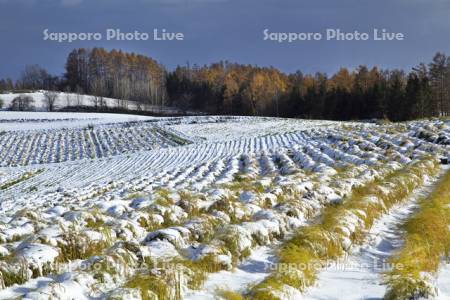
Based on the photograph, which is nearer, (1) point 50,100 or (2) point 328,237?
(2) point 328,237

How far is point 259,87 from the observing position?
98.7 meters

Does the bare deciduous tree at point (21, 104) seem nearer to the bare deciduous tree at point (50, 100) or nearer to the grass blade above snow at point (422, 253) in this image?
the bare deciduous tree at point (50, 100)

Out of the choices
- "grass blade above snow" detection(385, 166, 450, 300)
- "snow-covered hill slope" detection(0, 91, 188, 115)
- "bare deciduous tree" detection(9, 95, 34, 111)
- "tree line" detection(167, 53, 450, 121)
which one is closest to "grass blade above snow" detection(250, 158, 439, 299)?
"grass blade above snow" detection(385, 166, 450, 300)

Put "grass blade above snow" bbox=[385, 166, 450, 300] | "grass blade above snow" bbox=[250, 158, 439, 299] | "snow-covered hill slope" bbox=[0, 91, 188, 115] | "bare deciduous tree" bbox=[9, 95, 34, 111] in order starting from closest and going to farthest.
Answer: "grass blade above snow" bbox=[385, 166, 450, 300]
"grass blade above snow" bbox=[250, 158, 439, 299]
"bare deciduous tree" bbox=[9, 95, 34, 111]
"snow-covered hill slope" bbox=[0, 91, 188, 115]

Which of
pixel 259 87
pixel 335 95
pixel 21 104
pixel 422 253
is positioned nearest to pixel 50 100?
pixel 21 104

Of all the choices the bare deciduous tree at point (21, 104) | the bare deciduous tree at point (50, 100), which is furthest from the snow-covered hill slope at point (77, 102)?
the bare deciduous tree at point (21, 104)

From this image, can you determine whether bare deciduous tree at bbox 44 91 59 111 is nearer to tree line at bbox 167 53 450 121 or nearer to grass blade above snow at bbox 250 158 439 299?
tree line at bbox 167 53 450 121

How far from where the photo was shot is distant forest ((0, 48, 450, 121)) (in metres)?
65.9

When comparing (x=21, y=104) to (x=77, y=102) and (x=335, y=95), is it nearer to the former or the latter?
(x=77, y=102)

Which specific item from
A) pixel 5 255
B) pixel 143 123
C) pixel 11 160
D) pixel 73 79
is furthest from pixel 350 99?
pixel 73 79

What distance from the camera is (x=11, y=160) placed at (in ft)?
115

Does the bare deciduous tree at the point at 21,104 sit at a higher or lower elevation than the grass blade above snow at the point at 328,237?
higher

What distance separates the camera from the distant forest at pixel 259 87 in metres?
65.9

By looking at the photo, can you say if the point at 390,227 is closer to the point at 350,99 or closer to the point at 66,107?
the point at 350,99
